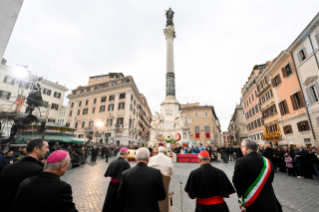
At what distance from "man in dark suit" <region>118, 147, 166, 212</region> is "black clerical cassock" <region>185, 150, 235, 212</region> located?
655 mm

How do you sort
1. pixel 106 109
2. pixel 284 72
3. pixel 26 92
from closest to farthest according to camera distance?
pixel 284 72
pixel 26 92
pixel 106 109

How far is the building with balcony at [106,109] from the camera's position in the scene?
34625mm

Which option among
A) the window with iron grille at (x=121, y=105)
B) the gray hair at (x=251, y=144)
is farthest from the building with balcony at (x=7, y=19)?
the window with iron grille at (x=121, y=105)

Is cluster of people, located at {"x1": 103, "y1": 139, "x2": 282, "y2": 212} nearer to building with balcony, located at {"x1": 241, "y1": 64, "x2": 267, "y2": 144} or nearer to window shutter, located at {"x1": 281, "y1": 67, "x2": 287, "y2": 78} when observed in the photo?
window shutter, located at {"x1": 281, "y1": 67, "x2": 287, "y2": 78}

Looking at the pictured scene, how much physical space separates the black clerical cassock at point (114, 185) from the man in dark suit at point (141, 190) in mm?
1305

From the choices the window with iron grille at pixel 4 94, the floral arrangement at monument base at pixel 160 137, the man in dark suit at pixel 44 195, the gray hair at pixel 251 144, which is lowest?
the man in dark suit at pixel 44 195

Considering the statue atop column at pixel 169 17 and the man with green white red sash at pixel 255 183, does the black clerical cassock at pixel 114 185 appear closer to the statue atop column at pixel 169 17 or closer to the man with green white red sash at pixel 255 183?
the man with green white red sash at pixel 255 183

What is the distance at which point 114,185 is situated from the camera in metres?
3.62

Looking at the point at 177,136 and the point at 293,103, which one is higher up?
the point at 293,103

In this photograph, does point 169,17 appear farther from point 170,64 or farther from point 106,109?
point 106,109

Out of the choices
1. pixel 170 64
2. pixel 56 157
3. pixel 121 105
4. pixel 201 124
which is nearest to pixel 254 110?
pixel 201 124

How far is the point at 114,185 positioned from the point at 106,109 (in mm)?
36937

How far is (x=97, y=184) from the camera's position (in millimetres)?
6676

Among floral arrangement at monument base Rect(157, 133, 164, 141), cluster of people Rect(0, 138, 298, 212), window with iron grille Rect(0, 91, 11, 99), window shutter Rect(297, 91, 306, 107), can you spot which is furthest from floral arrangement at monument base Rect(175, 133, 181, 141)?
window with iron grille Rect(0, 91, 11, 99)
